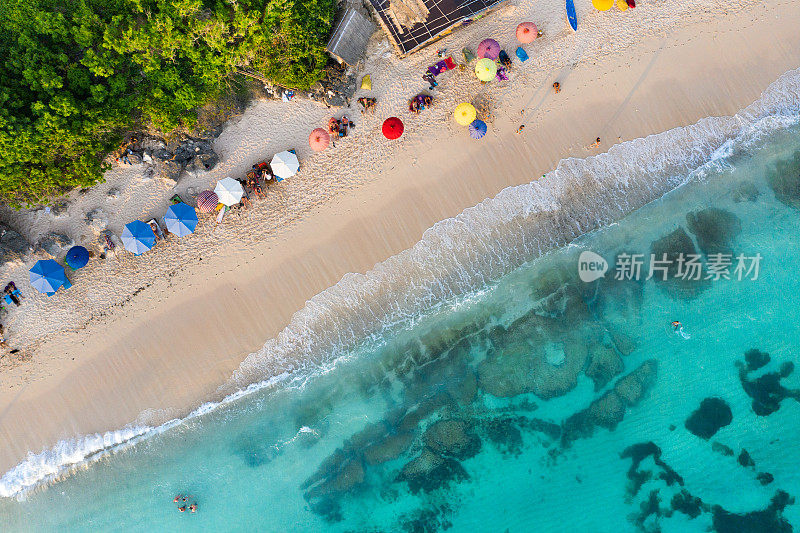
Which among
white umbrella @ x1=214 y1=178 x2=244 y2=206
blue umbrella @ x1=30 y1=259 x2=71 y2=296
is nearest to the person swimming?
white umbrella @ x1=214 y1=178 x2=244 y2=206

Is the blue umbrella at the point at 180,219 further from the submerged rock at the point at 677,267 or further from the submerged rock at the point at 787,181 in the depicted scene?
the submerged rock at the point at 787,181

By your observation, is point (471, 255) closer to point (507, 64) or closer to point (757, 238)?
point (507, 64)

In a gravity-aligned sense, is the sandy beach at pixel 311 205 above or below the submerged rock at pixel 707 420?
above

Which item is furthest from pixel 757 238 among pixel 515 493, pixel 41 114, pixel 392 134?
pixel 41 114

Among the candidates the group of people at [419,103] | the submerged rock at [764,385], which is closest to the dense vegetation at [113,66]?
the group of people at [419,103]

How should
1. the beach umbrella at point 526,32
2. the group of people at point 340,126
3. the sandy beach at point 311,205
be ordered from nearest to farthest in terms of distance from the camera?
the beach umbrella at point 526,32, the group of people at point 340,126, the sandy beach at point 311,205

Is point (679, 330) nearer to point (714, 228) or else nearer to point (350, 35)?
point (714, 228)

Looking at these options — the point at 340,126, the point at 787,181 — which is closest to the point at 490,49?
the point at 340,126
